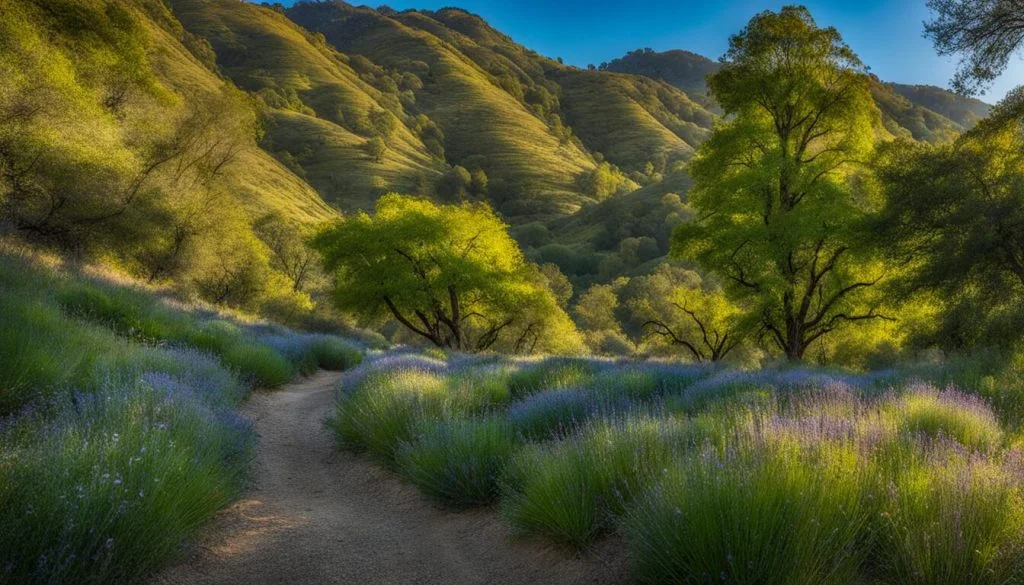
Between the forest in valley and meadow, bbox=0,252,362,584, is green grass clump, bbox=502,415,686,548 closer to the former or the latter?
the forest in valley

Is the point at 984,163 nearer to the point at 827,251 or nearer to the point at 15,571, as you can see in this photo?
the point at 827,251

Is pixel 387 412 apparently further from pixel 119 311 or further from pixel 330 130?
pixel 330 130

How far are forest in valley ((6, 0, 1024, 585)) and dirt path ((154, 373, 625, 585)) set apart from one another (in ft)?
0.66

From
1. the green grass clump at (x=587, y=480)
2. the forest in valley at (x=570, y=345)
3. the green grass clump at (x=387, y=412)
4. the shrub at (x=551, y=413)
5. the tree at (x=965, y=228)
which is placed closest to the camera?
the forest in valley at (x=570, y=345)

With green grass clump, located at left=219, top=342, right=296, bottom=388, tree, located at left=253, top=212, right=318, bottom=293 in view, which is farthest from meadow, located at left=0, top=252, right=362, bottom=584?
tree, located at left=253, top=212, right=318, bottom=293

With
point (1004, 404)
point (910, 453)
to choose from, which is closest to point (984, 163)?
point (1004, 404)

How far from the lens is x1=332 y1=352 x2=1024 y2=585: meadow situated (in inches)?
113

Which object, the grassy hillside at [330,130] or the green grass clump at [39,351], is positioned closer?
the green grass clump at [39,351]

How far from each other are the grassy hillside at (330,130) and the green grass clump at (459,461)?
117 metres

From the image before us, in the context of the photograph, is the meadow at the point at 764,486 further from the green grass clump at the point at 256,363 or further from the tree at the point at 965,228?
the tree at the point at 965,228

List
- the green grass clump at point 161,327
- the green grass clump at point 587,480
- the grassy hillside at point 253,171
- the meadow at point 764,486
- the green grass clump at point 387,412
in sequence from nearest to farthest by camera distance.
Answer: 1. the meadow at point 764,486
2. the green grass clump at point 587,480
3. the green grass clump at point 387,412
4. the green grass clump at point 161,327
5. the grassy hillside at point 253,171

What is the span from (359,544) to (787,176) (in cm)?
1795

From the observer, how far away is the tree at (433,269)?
26.3 metres

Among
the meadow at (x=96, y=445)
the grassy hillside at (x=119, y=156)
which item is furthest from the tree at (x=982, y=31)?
the grassy hillside at (x=119, y=156)
